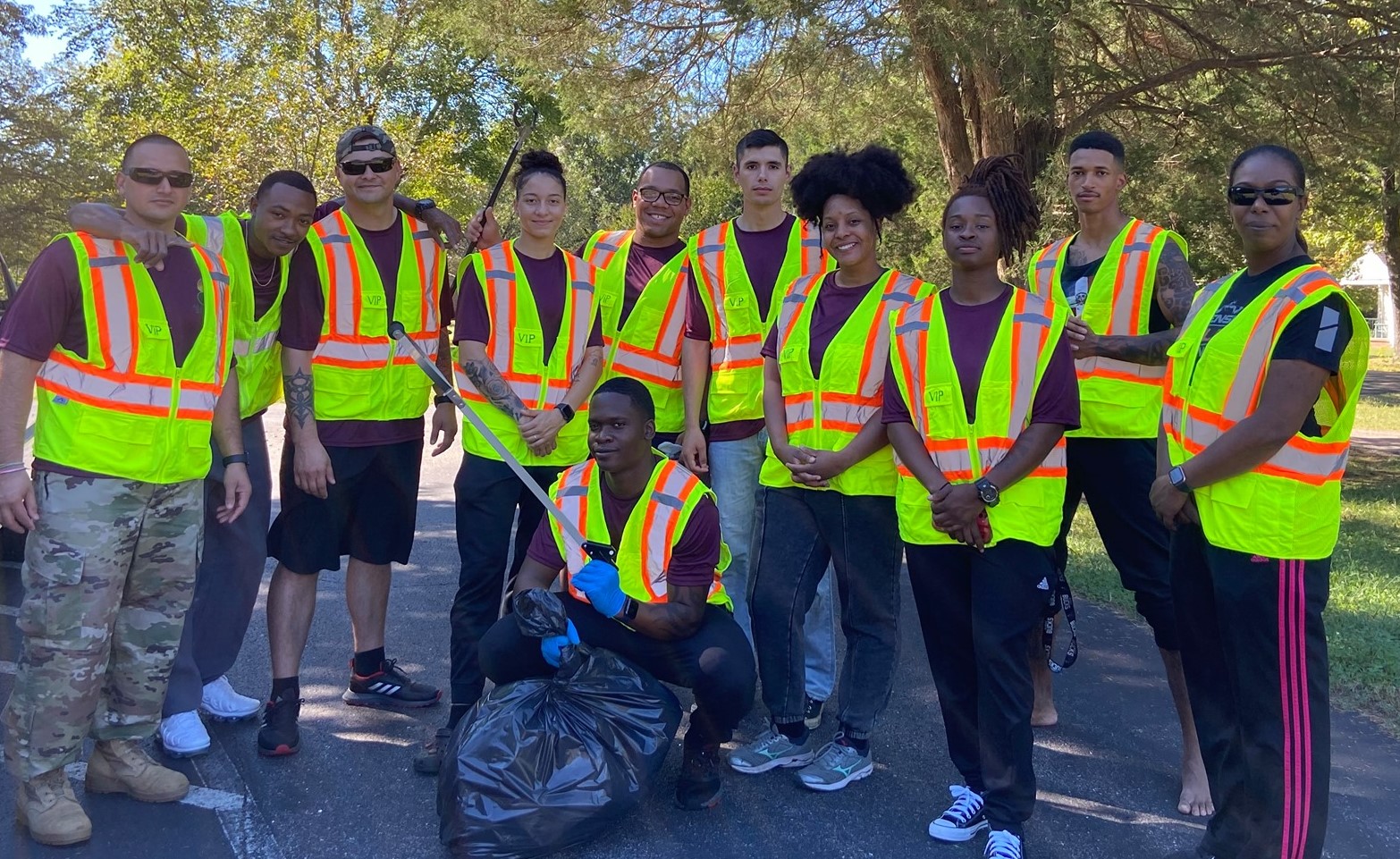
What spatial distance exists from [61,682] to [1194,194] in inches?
385

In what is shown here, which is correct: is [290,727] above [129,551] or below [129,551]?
below

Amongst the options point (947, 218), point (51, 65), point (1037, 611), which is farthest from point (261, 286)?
point (51, 65)

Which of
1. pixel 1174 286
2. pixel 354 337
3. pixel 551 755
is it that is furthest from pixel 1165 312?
pixel 354 337

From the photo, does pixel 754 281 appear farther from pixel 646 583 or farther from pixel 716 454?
pixel 646 583

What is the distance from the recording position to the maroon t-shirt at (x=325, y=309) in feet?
13.9

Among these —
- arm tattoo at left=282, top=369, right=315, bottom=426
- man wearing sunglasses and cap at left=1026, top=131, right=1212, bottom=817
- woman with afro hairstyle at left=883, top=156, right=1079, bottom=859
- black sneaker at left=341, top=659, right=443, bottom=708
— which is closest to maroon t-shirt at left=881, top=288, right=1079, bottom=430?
woman with afro hairstyle at left=883, top=156, right=1079, bottom=859

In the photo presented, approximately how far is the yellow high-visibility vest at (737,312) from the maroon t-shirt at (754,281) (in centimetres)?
2

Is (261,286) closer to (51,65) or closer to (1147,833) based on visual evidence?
(1147,833)

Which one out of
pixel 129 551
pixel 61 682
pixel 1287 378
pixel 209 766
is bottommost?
pixel 209 766

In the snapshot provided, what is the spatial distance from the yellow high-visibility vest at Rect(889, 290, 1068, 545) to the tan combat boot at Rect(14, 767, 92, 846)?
279 centimetres

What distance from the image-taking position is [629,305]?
15.6 feet

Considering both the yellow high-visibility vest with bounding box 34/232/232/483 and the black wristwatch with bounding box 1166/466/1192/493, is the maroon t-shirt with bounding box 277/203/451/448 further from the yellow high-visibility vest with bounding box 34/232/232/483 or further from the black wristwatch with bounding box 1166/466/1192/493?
the black wristwatch with bounding box 1166/466/1192/493

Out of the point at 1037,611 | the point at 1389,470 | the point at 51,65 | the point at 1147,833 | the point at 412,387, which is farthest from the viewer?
the point at 51,65

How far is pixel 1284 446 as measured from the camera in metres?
2.90
